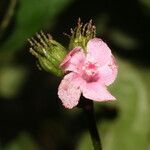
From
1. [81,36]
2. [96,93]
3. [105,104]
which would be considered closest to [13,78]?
[105,104]

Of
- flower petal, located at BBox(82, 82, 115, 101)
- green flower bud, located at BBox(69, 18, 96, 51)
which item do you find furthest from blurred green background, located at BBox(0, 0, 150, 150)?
flower petal, located at BBox(82, 82, 115, 101)

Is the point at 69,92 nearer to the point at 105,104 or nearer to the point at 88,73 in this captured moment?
the point at 88,73

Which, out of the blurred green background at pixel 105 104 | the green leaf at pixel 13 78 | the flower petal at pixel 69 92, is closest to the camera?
the flower petal at pixel 69 92

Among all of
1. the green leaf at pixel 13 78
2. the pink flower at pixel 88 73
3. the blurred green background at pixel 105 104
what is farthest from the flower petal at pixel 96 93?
the green leaf at pixel 13 78

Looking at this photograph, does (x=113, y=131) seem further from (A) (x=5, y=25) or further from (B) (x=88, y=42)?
(B) (x=88, y=42)

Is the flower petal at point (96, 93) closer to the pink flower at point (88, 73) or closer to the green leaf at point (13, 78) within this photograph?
the pink flower at point (88, 73)

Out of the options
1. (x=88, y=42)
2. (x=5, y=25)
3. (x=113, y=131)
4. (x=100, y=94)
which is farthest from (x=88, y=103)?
(x=113, y=131)

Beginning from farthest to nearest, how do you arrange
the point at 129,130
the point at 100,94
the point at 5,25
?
the point at 129,130, the point at 5,25, the point at 100,94

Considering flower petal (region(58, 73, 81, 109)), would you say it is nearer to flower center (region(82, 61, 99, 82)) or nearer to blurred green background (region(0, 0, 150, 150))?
flower center (region(82, 61, 99, 82))
